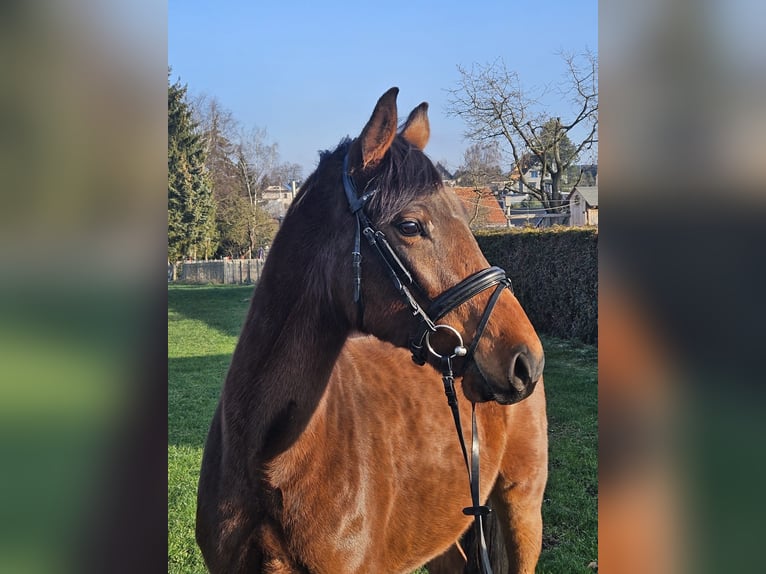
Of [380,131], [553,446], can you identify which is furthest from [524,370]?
[553,446]

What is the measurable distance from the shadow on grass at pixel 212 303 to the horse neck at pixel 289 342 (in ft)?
61.4

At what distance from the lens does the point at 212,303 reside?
2488 centimetres

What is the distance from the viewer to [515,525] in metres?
3.46

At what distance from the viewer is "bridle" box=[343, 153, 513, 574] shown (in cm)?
183

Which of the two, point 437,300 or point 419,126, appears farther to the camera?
point 419,126

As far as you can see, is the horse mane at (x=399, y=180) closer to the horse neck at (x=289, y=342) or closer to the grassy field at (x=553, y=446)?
the horse neck at (x=289, y=342)

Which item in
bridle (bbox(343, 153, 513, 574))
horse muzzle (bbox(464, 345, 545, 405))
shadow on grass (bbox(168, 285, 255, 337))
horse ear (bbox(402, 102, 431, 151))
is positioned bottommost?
shadow on grass (bbox(168, 285, 255, 337))

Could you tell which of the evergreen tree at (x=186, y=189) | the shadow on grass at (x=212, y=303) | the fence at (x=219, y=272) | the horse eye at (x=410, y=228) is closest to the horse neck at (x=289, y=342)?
the horse eye at (x=410, y=228)

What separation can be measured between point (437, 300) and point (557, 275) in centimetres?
1124

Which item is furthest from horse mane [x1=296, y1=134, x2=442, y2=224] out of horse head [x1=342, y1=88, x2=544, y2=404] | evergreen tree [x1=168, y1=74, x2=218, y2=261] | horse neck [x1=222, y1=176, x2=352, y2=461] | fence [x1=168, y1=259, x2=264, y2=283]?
fence [x1=168, y1=259, x2=264, y2=283]

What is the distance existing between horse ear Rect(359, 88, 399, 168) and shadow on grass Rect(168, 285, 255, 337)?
19.0 metres

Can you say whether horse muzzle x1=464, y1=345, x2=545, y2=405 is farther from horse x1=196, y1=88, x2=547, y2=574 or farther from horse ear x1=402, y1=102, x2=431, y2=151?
horse ear x1=402, y1=102, x2=431, y2=151

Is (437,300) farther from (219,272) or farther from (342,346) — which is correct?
(219,272)

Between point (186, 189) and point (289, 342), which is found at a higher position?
point (186, 189)
